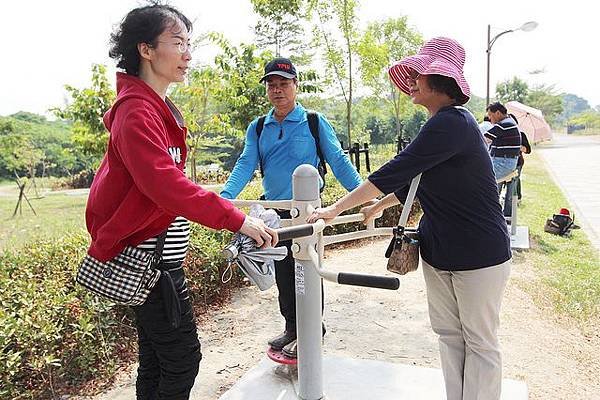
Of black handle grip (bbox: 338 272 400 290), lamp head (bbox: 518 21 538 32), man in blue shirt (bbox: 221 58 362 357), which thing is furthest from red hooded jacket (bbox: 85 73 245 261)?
lamp head (bbox: 518 21 538 32)

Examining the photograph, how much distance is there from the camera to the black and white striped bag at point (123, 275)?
5.27 feet

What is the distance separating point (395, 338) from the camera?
12.2 feet

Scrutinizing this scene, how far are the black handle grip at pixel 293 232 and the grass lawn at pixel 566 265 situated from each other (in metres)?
3.12

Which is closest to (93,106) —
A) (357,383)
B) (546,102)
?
(357,383)

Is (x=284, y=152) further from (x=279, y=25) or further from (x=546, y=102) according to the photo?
(x=546, y=102)

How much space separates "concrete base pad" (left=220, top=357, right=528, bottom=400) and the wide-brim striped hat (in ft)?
4.81

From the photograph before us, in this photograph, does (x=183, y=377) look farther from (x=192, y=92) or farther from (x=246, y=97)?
(x=246, y=97)

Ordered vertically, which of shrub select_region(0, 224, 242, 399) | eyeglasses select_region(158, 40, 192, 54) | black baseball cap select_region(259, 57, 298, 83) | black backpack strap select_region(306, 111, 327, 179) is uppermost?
black baseball cap select_region(259, 57, 298, 83)

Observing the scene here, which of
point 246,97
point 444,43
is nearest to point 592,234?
point 246,97

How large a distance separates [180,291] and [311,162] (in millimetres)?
1242

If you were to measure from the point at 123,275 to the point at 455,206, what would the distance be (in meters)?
1.14

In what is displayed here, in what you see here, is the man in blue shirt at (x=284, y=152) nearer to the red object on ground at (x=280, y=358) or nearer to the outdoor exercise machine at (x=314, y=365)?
the red object on ground at (x=280, y=358)

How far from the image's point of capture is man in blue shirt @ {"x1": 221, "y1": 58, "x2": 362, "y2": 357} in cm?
277

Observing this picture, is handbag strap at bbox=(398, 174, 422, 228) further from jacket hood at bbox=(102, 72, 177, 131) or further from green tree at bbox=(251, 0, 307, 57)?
green tree at bbox=(251, 0, 307, 57)
